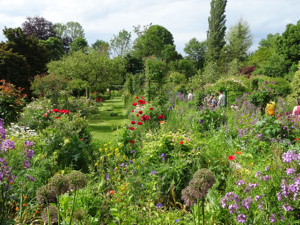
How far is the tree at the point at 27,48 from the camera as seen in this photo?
15839 millimetres

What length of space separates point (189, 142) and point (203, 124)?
2396mm

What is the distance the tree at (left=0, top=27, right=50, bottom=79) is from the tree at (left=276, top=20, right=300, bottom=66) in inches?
1015

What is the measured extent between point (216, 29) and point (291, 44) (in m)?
12.6

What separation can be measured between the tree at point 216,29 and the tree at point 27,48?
2546 cm

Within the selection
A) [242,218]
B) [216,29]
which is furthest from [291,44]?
[242,218]

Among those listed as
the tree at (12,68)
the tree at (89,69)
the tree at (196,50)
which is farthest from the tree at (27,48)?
the tree at (196,50)

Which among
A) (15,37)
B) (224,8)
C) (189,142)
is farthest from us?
(224,8)

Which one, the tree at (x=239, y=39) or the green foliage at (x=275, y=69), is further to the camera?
the tree at (x=239, y=39)

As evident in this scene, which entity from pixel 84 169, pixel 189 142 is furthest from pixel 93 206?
pixel 189 142

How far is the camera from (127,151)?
13.7 ft

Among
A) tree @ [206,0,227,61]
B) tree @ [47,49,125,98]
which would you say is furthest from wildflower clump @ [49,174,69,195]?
tree @ [206,0,227,61]

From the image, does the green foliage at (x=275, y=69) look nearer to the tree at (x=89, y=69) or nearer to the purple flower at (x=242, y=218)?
the tree at (x=89, y=69)

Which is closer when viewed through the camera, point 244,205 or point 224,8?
point 244,205

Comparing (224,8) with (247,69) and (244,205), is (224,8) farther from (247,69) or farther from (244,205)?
(244,205)
